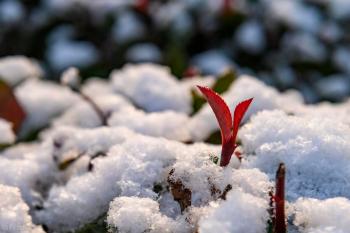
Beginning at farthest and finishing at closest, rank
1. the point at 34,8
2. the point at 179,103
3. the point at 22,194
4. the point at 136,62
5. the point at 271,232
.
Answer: the point at 34,8, the point at 136,62, the point at 179,103, the point at 22,194, the point at 271,232

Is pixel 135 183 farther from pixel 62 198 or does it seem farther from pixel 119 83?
pixel 119 83

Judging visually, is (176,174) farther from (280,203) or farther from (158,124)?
(158,124)

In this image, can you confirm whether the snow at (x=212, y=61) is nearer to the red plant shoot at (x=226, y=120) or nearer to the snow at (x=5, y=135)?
the snow at (x=5, y=135)

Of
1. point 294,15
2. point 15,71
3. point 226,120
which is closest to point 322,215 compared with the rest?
point 226,120

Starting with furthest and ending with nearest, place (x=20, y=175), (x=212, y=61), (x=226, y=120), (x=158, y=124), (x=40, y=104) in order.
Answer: (x=212, y=61)
(x=40, y=104)
(x=158, y=124)
(x=20, y=175)
(x=226, y=120)

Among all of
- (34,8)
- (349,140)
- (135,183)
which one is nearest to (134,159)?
(135,183)

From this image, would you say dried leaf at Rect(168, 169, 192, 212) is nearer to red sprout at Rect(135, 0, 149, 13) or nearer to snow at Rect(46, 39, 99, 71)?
snow at Rect(46, 39, 99, 71)
